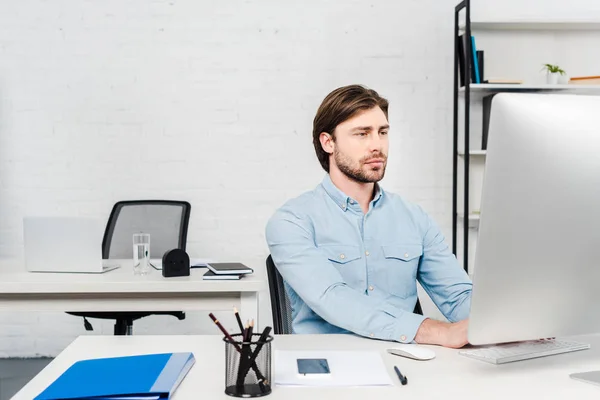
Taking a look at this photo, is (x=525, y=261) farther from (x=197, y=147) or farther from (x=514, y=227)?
(x=197, y=147)

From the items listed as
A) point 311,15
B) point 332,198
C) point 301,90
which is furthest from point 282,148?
point 332,198

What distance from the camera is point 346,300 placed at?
152 centimetres

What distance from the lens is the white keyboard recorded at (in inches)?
49.9

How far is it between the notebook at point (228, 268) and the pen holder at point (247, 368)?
1256 mm

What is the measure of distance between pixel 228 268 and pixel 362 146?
800mm

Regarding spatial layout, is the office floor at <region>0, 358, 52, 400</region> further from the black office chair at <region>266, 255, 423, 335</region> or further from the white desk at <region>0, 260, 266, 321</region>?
the black office chair at <region>266, 255, 423, 335</region>

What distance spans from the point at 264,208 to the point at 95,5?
1.48 metres

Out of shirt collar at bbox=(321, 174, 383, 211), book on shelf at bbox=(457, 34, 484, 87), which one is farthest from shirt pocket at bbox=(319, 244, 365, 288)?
book on shelf at bbox=(457, 34, 484, 87)

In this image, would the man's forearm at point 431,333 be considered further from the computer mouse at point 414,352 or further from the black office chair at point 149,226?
the black office chair at point 149,226

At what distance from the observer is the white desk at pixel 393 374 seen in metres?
1.09

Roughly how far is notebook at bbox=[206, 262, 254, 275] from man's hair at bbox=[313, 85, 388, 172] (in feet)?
2.14

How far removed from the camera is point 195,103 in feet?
12.7

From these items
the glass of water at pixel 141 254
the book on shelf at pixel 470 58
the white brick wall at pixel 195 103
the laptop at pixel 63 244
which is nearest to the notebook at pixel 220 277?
the glass of water at pixel 141 254

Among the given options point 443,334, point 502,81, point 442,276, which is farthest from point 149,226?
point 443,334
